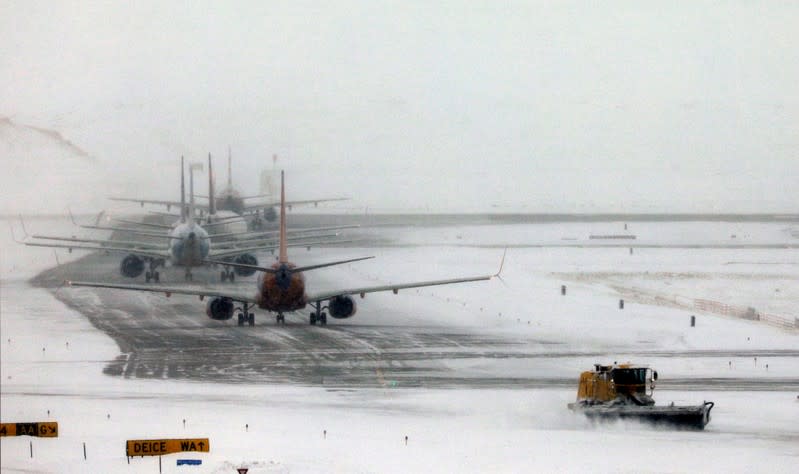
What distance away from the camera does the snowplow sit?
124ft

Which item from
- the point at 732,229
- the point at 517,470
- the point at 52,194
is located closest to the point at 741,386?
the point at 517,470

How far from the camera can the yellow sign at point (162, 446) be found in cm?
3497

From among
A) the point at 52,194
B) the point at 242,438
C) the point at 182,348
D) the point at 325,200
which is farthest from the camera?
the point at 325,200

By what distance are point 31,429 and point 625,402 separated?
795 inches

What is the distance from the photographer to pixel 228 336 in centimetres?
5444

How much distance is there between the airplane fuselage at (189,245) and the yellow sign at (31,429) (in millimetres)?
34864

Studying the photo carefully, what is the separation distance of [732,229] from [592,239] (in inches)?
550

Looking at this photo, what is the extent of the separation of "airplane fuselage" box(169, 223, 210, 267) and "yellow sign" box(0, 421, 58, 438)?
3486cm

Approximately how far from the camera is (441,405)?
1591 inches

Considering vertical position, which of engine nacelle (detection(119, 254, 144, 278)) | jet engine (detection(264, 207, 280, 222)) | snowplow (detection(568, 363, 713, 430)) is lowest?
snowplow (detection(568, 363, 713, 430))

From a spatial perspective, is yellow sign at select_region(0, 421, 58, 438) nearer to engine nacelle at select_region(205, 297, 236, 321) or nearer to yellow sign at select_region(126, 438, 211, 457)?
yellow sign at select_region(126, 438, 211, 457)

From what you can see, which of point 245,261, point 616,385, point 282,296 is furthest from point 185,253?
point 616,385

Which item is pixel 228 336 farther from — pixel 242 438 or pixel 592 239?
pixel 592 239

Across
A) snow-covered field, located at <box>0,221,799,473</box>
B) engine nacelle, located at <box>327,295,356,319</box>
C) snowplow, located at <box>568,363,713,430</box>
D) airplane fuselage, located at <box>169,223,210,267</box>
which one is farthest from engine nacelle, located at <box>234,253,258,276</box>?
snowplow, located at <box>568,363,713,430</box>
